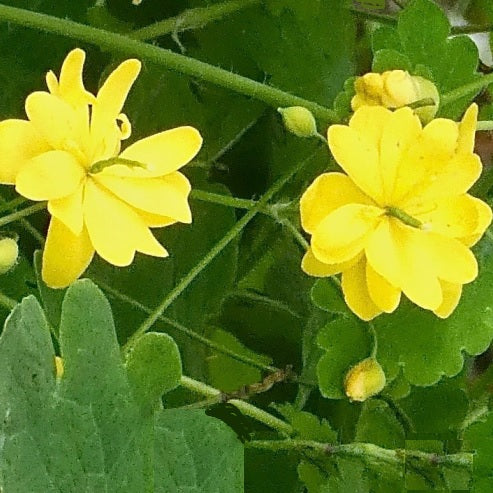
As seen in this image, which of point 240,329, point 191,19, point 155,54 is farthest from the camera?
point 240,329

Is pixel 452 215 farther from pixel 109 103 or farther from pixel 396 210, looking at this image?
pixel 109 103

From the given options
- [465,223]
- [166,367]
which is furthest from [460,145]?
[166,367]


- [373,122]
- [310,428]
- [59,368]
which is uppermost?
[373,122]

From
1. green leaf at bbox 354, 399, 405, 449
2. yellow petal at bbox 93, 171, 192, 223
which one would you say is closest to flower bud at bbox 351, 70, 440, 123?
yellow petal at bbox 93, 171, 192, 223

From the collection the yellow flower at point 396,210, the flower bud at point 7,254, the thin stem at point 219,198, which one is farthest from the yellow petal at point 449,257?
the flower bud at point 7,254

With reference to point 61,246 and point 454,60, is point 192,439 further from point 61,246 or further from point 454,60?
point 454,60

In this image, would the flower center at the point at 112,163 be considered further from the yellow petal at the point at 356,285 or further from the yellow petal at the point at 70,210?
the yellow petal at the point at 356,285

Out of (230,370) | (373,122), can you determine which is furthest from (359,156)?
(230,370)
